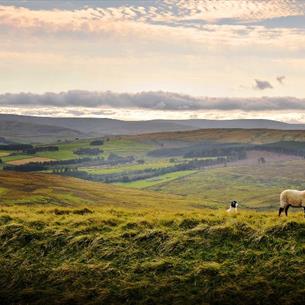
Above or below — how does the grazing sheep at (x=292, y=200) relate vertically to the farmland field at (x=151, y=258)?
above

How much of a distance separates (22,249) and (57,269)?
2586 millimetres

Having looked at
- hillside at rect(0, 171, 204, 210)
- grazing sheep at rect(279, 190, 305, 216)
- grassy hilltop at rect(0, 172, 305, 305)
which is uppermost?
grazing sheep at rect(279, 190, 305, 216)

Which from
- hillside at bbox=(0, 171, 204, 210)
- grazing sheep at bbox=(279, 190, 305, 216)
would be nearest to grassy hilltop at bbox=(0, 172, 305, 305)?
→ grazing sheep at bbox=(279, 190, 305, 216)

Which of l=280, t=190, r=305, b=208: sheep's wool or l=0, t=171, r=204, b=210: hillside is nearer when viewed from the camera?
l=280, t=190, r=305, b=208: sheep's wool

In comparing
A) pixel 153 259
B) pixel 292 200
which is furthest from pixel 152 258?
pixel 292 200

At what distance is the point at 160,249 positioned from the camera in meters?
20.3

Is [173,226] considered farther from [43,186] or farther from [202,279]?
[43,186]

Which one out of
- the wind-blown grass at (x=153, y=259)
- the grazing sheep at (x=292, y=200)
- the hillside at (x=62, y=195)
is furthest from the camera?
the hillside at (x=62, y=195)

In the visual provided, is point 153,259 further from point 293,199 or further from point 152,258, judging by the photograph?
point 293,199

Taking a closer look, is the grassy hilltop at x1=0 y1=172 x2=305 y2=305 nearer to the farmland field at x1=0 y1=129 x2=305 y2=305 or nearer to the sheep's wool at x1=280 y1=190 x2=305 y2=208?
the farmland field at x1=0 y1=129 x2=305 y2=305

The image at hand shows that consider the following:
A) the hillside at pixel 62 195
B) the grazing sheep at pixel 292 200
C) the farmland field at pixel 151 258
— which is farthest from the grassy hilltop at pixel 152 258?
the hillside at pixel 62 195

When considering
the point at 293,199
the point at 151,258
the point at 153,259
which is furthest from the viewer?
the point at 293,199

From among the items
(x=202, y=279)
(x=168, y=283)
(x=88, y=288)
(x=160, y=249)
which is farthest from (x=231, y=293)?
(x=88, y=288)

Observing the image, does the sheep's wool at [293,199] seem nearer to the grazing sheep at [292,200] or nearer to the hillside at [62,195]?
the grazing sheep at [292,200]
